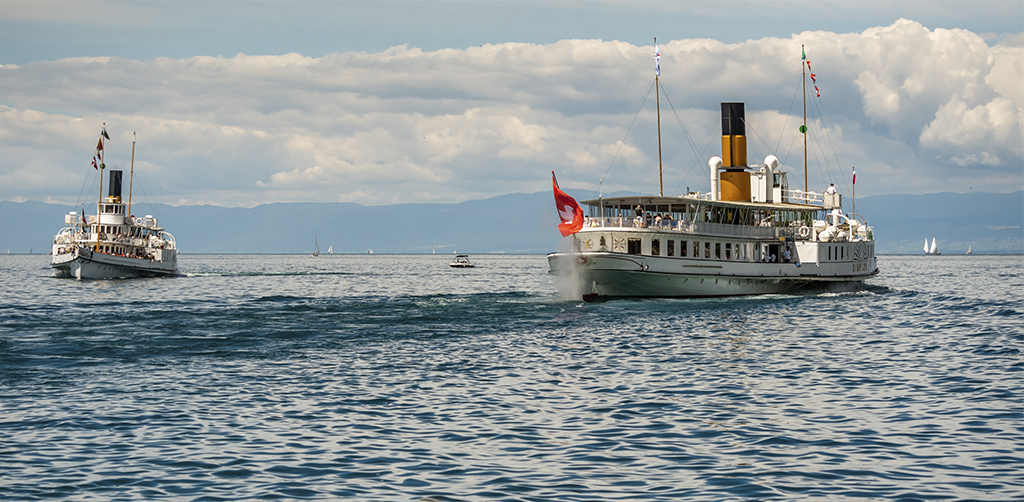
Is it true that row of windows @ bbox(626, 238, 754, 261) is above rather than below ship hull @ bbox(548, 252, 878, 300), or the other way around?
above

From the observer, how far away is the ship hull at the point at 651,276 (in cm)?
5575

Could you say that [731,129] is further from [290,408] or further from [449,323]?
[290,408]

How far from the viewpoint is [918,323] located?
1725 inches

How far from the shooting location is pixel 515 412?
66.6 feet

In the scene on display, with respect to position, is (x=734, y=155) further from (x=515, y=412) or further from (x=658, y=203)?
(x=515, y=412)

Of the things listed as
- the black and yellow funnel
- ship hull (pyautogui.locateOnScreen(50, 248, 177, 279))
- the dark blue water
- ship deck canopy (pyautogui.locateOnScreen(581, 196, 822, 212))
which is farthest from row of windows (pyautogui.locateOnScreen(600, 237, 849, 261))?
ship hull (pyautogui.locateOnScreen(50, 248, 177, 279))

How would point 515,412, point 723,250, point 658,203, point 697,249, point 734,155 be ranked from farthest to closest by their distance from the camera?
point 734,155 < point 723,250 < point 658,203 < point 697,249 < point 515,412

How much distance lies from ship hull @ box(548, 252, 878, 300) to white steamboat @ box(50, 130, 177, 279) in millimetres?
60481

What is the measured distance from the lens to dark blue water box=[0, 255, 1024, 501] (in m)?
14.4

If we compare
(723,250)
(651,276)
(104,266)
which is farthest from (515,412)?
(104,266)

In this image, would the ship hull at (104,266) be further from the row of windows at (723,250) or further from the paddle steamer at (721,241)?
the row of windows at (723,250)

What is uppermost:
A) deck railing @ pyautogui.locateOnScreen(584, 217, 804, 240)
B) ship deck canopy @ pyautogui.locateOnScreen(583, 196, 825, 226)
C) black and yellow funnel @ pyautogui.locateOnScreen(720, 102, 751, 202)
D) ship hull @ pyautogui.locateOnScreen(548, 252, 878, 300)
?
black and yellow funnel @ pyautogui.locateOnScreen(720, 102, 751, 202)

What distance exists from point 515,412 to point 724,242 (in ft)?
140

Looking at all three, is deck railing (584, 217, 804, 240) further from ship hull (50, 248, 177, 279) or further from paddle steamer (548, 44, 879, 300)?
ship hull (50, 248, 177, 279)
